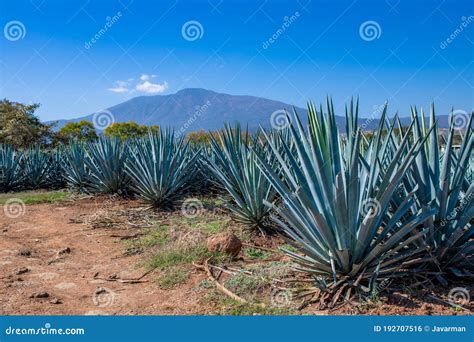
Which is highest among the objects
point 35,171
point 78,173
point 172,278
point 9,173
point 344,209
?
point 344,209

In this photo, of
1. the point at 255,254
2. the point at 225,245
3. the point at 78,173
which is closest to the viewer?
the point at 225,245

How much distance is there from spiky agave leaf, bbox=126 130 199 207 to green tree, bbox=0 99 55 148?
21063 millimetres

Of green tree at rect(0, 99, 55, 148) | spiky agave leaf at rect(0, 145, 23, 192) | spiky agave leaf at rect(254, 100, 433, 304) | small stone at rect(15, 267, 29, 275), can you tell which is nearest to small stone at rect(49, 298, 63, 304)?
small stone at rect(15, 267, 29, 275)

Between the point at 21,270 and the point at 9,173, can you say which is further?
the point at 9,173

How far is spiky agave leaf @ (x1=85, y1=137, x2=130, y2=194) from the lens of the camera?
9.80 m

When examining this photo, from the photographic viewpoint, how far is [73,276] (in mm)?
4793

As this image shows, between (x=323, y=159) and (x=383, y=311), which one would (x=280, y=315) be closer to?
(x=383, y=311)

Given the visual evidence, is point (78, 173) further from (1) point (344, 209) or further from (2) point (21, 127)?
(2) point (21, 127)

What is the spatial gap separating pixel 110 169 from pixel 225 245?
19.0 ft

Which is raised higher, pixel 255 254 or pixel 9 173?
pixel 9 173

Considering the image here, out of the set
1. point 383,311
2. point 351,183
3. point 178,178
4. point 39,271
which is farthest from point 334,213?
point 178,178

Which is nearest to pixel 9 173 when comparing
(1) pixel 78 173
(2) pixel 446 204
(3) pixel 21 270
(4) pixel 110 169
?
(1) pixel 78 173

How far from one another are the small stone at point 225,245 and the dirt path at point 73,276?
0.50 metres

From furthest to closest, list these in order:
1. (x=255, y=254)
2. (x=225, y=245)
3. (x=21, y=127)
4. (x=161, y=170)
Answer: (x=21, y=127)
(x=161, y=170)
(x=255, y=254)
(x=225, y=245)
